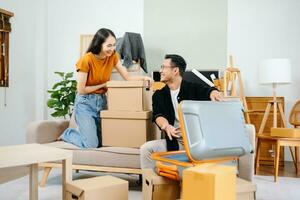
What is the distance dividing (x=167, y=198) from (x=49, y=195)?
1.12 m

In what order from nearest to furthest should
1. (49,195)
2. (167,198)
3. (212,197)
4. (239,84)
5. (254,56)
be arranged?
(212,197)
(167,198)
(49,195)
(239,84)
(254,56)

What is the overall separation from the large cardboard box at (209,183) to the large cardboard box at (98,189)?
576mm

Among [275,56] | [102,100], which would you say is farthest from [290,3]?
[102,100]

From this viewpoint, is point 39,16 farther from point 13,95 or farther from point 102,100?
point 102,100

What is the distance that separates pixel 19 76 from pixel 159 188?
132 inches

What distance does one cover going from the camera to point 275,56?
14.4 ft

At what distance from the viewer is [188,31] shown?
4676 millimetres

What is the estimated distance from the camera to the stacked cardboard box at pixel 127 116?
104 inches

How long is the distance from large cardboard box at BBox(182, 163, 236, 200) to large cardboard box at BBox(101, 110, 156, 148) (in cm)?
117

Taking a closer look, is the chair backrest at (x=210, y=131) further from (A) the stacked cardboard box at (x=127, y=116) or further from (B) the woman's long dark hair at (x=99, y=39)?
(B) the woman's long dark hair at (x=99, y=39)

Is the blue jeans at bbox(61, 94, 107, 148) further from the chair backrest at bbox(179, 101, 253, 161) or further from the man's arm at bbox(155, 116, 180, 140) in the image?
the chair backrest at bbox(179, 101, 253, 161)

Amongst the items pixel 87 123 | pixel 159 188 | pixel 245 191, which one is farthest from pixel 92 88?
pixel 245 191

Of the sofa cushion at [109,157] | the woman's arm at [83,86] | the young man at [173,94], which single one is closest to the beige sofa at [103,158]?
the sofa cushion at [109,157]

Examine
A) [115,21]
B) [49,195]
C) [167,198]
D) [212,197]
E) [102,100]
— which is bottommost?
[49,195]
